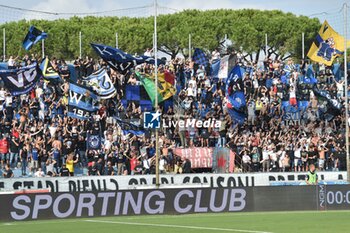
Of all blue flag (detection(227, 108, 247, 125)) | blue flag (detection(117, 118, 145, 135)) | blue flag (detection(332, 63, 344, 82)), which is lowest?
blue flag (detection(117, 118, 145, 135))

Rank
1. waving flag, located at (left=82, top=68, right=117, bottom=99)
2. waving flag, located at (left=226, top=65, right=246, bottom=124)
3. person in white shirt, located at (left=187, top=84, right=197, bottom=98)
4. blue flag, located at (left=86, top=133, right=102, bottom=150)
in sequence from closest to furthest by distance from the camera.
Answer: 1. blue flag, located at (left=86, top=133, right=102, bottom=150)
2. waving flag, located at (left=82, top=68, right=117, bottom=99)
3. waving flag, located at (left=226, top=65, right=246, bottom=124)
4. person in white shirt, located at (left=187, top=84, right=197, bottom=98)

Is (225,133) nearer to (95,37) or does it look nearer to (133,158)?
(133,158)

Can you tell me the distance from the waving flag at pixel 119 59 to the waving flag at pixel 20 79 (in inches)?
156

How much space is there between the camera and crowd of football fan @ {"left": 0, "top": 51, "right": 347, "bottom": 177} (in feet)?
135

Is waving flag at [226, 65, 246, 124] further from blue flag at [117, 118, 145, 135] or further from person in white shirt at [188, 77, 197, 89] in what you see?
blue flag at [117, 118, 145, 135]

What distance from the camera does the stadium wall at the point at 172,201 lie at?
3130 centimetres

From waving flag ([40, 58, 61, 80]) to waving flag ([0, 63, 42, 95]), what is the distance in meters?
1.26

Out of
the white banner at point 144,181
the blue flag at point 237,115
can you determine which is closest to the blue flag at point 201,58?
the blue flag at point 237,115

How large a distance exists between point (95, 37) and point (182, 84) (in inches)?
1209

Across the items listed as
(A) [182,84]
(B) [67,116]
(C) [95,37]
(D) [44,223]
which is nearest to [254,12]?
(C) [95,37]

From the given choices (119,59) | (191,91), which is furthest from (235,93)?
(119,59)

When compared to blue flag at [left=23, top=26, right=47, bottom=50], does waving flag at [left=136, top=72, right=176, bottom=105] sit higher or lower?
lower

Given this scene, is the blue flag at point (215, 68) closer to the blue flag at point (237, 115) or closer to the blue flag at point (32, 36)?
the blue flag at point (237, 115)

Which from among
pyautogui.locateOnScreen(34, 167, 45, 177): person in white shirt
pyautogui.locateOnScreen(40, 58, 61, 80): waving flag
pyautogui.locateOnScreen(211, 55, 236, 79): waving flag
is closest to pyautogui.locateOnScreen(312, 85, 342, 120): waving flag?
pyautogui.locateOnScreen(211, 55, 236, 79): waving flag
